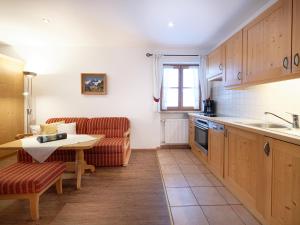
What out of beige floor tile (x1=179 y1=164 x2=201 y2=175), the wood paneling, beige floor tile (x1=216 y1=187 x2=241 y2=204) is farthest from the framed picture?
beige floor tile (x1=216 y1=187 x2=241 y2=204)

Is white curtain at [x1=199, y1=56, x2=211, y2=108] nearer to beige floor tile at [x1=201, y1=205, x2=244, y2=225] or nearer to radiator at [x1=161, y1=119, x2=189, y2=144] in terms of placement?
radiator at [x1=161, y1=119, x2=189, y2=144]

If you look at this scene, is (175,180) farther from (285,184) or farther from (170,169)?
(285,184)

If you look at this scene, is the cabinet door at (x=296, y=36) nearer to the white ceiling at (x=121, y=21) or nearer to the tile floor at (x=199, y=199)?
the white ceiling at (x=121, y=21)

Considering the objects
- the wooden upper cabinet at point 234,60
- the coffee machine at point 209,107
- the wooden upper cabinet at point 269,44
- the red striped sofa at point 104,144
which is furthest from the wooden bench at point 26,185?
the coffee machine at point 209,107

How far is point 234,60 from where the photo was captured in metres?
2.89

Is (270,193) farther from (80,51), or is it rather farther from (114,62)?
(80,51)

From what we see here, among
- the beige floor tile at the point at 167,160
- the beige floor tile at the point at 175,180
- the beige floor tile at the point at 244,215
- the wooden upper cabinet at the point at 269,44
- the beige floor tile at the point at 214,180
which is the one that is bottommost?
the beige floor tile at the point at 244,215

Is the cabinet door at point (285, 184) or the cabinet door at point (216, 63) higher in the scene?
the cabinet door at point (216, 63)

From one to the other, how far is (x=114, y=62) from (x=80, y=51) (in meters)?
0.81

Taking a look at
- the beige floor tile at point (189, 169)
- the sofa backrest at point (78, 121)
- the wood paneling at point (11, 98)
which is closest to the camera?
the beige floor tile at point (189, 169)

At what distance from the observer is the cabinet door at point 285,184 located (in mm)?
1360

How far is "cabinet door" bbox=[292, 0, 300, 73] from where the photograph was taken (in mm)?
1674

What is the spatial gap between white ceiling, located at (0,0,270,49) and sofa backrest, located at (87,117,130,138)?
5.56ft

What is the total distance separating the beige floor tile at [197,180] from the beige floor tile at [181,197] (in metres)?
0.22
